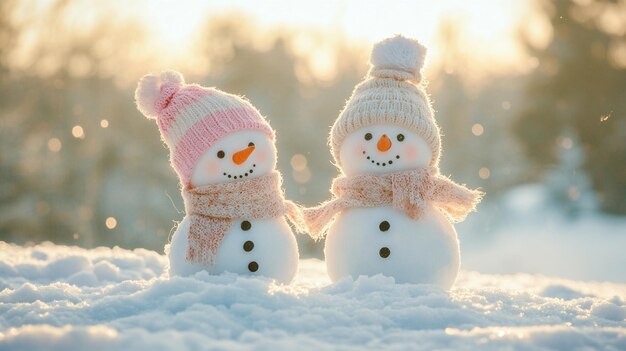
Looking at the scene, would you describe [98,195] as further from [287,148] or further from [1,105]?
[287,148]

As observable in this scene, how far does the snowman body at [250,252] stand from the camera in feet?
10.1

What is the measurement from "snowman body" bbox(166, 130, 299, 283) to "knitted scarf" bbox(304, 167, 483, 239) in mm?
212

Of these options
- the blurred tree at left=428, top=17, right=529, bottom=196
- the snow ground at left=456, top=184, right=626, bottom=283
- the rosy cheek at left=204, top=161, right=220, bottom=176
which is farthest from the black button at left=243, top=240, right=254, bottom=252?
the blurred tree at left=428, top=17, right=529, bottom=196

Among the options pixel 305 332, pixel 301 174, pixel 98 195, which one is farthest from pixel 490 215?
pixel 305 332

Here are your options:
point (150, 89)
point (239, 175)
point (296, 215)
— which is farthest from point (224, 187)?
point (150, 89)

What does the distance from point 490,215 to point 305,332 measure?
38.5 ft

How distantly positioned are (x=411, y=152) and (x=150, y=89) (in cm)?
132

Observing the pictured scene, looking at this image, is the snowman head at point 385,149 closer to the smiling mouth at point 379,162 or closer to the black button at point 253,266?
the smiling mouth at point 379,162

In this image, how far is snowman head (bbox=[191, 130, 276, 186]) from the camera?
317 cm

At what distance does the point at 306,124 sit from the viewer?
41.7 ft

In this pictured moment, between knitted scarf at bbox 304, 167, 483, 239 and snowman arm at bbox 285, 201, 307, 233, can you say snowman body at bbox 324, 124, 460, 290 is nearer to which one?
knitted scarf at bbox 304, 167, 483, 239

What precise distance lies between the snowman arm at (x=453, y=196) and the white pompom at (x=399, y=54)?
0.60 meters

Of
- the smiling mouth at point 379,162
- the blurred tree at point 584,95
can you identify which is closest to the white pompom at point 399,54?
the smiling mouth at point 379,162

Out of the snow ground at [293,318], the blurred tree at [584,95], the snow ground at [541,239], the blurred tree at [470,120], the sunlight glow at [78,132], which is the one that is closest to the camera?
Result: the snow ground at [293,318]
